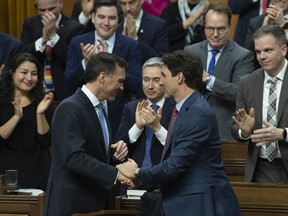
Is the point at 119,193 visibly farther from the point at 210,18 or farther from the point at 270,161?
the point at 210,18

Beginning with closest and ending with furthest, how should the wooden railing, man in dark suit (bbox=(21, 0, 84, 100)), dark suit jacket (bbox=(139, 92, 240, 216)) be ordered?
dark suit jacket (bbox=(139, 92, 240, 216))
the wooden railing
man in dark suit (bbox=(21, 0, 84, 100))

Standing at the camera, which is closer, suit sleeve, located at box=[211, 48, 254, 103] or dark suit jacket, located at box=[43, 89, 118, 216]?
dark suit jacket, located at box=[43, 89, 118, 216]

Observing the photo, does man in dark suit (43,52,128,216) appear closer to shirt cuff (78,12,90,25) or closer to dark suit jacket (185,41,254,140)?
dark suit jacket (185,41,254,140)

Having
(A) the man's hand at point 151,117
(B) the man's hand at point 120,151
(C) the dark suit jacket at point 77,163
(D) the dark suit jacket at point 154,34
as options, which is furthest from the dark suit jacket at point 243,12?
(C) the dark suit jacket at point 77,163

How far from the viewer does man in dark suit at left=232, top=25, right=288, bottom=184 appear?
4539 mm

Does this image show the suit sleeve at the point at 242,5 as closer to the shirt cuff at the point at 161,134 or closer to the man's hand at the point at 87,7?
the man's hand at the point at 87,7

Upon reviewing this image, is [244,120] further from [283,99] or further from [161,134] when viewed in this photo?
[161,134]

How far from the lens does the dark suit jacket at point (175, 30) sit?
6207 mm

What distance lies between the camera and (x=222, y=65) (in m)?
5.43

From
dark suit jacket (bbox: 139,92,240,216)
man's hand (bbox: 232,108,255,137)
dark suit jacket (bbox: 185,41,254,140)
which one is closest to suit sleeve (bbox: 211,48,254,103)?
dark suit jacket (bbox: 185,41,254,140)

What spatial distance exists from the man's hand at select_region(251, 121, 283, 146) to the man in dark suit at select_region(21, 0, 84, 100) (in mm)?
1950

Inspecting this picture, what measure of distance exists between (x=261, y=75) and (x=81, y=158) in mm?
1273

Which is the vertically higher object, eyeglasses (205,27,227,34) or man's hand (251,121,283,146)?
eyeglasses (205,27,227,34)

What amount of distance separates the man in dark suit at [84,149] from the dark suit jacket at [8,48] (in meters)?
2.03
